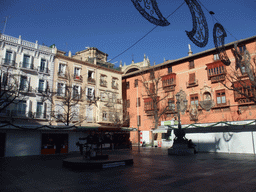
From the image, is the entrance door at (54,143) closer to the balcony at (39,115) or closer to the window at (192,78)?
the balcony at (39,115)

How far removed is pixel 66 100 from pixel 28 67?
731 centimetres

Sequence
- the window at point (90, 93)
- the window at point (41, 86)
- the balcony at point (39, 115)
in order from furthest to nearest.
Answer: the window at point (90, 93) < the window at point (41, 86) < the balcony at point (39, 115)

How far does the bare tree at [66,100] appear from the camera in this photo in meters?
29.1

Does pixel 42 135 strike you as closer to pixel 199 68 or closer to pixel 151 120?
pixel 151 120

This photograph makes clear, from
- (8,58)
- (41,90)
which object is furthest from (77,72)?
(8,58)

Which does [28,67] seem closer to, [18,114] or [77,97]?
[18,114]

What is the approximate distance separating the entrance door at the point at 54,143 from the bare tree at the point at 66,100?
486 cm

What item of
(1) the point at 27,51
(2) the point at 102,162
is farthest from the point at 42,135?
(2) the point at 102,162

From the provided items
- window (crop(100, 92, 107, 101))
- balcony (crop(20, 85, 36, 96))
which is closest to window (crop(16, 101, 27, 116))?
balcony (crop(20, 85, 36, 96))

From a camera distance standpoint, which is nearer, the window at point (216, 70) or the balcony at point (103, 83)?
the window at point (216, 70)

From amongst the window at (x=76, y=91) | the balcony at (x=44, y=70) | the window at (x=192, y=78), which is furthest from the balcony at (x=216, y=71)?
the balcony at (x=44, y=70)

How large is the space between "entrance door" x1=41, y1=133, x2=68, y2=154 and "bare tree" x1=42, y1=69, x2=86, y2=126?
16.0ft

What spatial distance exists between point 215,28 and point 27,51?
1055 inches

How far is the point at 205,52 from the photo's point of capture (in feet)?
105
